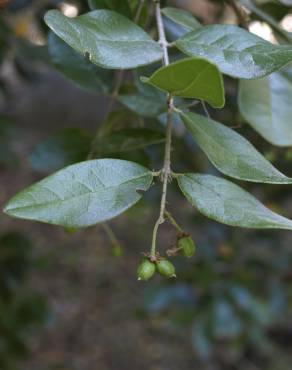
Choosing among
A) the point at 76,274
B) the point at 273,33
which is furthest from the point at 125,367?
the point at 273,33

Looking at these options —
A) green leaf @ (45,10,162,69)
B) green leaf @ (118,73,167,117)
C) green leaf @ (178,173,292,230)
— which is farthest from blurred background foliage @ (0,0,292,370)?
green leaf @ (178,173,292,230)

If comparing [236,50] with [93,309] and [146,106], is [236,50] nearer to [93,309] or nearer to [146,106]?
[146,106]

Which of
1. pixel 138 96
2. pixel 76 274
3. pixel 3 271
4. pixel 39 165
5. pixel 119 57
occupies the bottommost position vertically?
pixel 76 274

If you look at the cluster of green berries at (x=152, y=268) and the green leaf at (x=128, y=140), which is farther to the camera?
the green leaf at (x=128, y=140)

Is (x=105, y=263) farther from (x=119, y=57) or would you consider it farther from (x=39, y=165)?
(x=119, y=57)

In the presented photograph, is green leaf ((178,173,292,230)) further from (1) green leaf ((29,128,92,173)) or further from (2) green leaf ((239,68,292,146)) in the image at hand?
(1) green leaf ((29,128,92,173))

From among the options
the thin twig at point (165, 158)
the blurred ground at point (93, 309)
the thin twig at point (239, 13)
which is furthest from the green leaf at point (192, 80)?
the blurred ground at point (93, 309)

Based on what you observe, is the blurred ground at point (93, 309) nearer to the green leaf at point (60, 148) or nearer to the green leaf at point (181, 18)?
the green leaf at point (60, 148)

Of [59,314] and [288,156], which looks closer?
[288,156]
